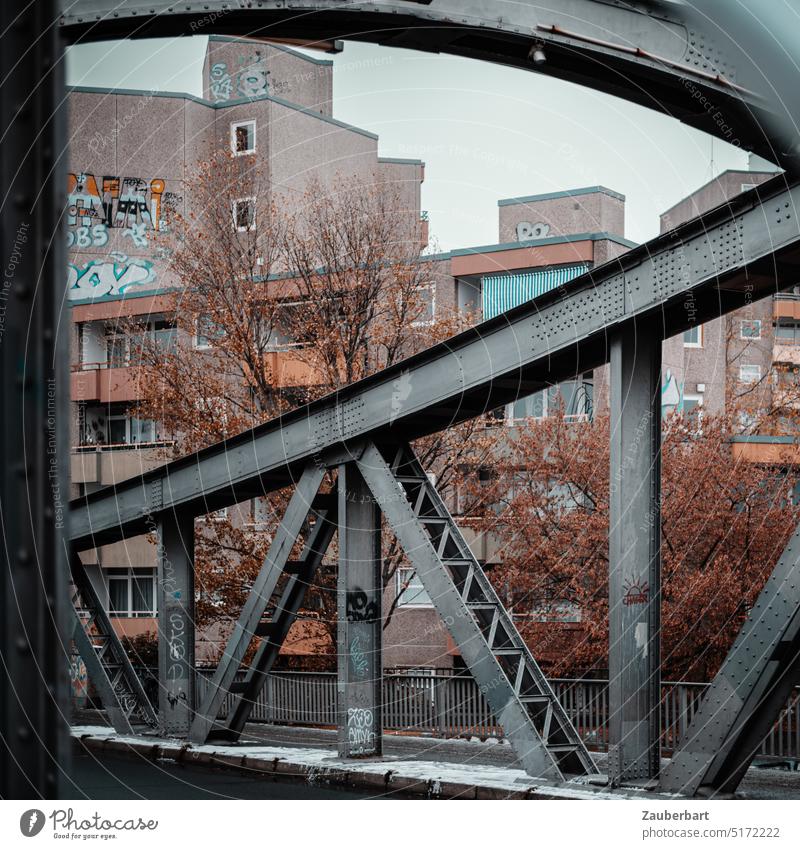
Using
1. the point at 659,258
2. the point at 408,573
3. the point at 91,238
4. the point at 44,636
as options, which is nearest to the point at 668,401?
the point at 408,573

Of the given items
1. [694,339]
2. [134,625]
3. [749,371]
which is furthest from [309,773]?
[749,371]

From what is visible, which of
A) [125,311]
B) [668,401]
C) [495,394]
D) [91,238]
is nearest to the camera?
[495,394]

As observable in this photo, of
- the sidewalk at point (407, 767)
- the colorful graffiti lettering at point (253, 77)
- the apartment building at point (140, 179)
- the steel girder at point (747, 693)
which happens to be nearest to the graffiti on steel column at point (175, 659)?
the sidewalk at point (407, 767)

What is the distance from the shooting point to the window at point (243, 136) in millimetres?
45216

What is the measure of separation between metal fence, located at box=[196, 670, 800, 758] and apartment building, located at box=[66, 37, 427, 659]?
1219 centimetres

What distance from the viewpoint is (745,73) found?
12.5m

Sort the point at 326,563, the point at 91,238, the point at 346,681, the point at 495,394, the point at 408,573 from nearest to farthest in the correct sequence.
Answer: the point at 495,394, the point at 346,681, the point at 326,563, the point at 408,573, the point at 91,238

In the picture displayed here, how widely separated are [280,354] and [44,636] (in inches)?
1143

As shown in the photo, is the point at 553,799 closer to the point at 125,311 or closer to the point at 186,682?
the point at 186,682

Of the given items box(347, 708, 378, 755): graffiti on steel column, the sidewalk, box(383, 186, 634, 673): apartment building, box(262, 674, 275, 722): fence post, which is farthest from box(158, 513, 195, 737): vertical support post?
box(383, 186, 634, 673): apartment building

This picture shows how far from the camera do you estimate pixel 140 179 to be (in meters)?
49.8

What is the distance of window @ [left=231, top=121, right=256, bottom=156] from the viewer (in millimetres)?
45216

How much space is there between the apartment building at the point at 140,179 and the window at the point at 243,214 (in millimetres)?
7781

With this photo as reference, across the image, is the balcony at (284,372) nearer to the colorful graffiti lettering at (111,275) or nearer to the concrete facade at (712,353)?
the concrete facade at (712,353)
